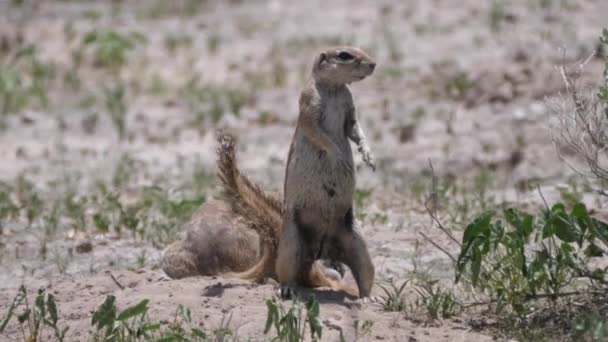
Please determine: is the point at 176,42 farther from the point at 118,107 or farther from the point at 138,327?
the point at 138,327

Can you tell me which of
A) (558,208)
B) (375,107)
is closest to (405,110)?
(375,107)

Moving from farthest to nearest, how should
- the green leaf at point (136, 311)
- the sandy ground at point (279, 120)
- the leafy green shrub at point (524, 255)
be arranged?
the sandy ground at point (279, 120) < the leafy green shrub at point (524, 255) < the green leaf at point (136, 311)

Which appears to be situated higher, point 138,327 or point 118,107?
point 118,107

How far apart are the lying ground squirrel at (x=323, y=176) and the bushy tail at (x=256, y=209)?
0.14 meters

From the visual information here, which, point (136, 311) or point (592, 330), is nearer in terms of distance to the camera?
point (592, 330)

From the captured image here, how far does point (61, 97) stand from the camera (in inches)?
537

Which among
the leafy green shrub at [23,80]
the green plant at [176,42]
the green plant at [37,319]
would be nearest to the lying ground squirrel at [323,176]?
the green plant at [37,319]

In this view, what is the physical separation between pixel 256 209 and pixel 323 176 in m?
0.58

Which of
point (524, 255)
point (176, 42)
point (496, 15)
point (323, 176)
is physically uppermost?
point (496, 15)

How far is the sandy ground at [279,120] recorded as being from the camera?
21.7 feet

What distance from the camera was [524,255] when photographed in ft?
19.0

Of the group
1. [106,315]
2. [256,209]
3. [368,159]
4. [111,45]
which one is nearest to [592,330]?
[368,159]

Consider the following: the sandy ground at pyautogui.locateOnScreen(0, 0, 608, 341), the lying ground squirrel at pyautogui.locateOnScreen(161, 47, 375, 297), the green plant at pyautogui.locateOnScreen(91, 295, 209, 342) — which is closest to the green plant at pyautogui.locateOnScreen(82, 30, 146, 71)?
the sandy ground at pyautogui.locateOnScreen(0, 0, 608, 341)

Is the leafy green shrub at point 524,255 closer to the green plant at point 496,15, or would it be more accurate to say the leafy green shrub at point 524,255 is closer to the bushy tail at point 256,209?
the bushy tail at point 256,209
